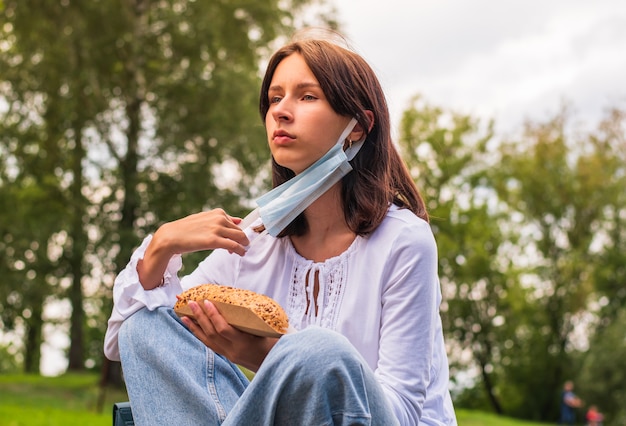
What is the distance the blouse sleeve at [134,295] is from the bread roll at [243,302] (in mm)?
177

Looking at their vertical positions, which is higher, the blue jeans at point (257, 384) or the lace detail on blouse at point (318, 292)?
the lace detail on blouse at point (318, 292)

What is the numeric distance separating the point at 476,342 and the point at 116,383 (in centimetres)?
1568

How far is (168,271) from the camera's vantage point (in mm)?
2842

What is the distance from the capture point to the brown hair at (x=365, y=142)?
2768 mm

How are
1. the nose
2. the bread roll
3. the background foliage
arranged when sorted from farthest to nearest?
the background foliage
the nose
the bread roll

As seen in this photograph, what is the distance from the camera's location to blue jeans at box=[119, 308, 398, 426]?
6.79 feet

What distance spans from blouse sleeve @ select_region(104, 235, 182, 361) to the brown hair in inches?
17.1

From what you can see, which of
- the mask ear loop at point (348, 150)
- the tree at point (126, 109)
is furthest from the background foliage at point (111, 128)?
the mask ear loop at point (348, 150)

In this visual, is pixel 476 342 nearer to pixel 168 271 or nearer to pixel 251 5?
pixel 251 5

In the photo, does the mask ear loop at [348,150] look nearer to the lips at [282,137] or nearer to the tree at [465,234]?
the lips at [282,137]

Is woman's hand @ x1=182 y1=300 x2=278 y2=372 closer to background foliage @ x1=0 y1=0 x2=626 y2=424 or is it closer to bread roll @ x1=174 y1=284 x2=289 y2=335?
bread roll @ x1=174 y1=284 x2=289 y2=335

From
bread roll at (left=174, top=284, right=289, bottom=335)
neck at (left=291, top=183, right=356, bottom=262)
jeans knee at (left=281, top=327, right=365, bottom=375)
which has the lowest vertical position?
jeans knee at (left=281, top=327, right=365, bottom=375)

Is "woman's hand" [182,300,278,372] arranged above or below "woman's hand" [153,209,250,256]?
below

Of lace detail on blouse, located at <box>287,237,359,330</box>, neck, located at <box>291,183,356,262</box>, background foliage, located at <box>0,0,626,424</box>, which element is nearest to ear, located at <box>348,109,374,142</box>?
neck, located at <box>291,183,356,262</box>
